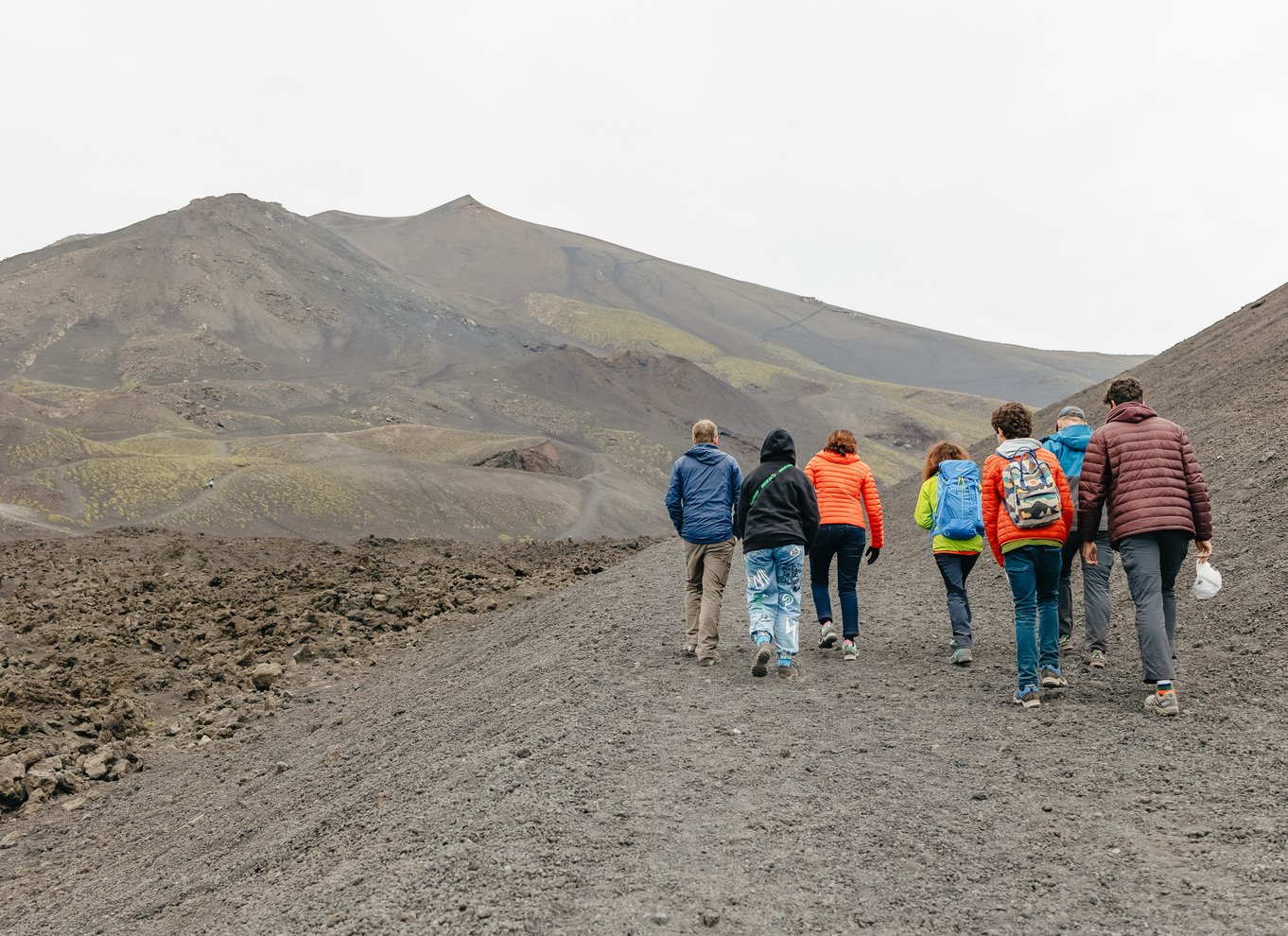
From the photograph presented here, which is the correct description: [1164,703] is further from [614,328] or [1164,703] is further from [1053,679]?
[614,328]

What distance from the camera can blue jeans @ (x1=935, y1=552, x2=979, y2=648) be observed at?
332 inches

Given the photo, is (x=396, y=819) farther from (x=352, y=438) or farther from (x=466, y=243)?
(x=466, y=243)

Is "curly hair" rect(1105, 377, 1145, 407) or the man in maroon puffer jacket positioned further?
"curly hair" rect(1105, 377, 1145, 407)

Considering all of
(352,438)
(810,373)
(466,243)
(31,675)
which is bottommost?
(31,675)

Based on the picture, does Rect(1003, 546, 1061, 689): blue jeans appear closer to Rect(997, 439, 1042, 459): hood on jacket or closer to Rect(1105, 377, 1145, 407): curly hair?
Rect(997, 439, 1042, 459): hood on jacket

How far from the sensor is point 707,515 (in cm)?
845

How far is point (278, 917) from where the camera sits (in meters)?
4.43

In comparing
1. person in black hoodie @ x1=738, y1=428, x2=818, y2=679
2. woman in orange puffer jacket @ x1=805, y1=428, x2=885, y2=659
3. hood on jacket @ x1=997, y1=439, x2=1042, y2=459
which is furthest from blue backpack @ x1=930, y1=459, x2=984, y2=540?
person in black hoodie @ x1=738, y1=428, x2=818, y2=679

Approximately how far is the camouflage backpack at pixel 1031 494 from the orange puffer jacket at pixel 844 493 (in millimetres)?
1741

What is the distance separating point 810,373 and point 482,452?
100988 mm

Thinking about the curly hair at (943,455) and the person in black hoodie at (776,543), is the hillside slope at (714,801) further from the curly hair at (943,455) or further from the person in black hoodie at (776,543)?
the curly hair at (943,455)

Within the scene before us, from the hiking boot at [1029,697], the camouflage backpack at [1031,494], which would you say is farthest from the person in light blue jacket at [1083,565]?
the hiking boot at [1029,697]

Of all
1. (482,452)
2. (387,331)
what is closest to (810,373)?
(387,331)

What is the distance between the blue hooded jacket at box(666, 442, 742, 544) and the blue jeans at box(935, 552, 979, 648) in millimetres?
1841
